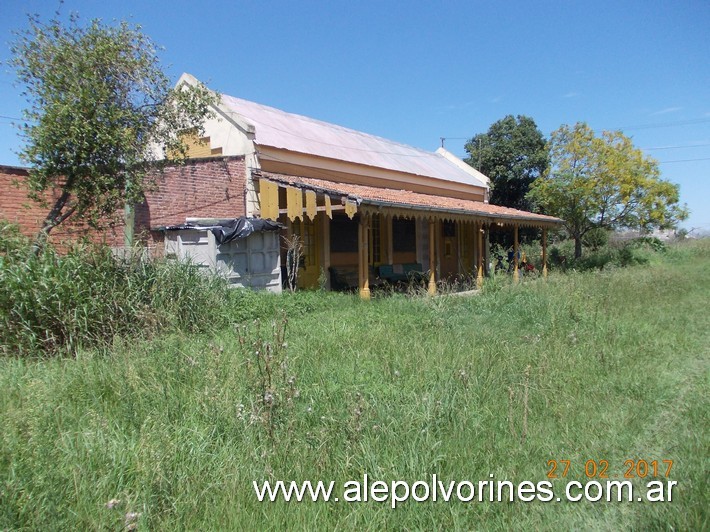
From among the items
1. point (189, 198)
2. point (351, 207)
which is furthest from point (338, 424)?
point (189, 198)

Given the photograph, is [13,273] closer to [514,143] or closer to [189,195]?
[189,195]

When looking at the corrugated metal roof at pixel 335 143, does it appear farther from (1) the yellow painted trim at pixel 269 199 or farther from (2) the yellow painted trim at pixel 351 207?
(2) the yellow painted trim at pixel 351 207

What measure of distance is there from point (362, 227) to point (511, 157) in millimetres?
19951

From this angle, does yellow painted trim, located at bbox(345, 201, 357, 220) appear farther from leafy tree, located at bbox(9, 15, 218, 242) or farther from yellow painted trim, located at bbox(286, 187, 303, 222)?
leafy tree, located at bbox(9, 15, 218, 242)

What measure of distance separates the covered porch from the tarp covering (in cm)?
84

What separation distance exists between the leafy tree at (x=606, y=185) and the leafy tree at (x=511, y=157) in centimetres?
593

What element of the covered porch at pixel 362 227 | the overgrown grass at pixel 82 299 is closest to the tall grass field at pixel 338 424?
the overgrown grass at pixel 82 299

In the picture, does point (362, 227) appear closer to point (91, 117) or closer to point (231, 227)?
point (231, 227)

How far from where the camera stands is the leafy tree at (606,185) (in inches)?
802

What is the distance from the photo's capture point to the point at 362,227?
11.2 metres

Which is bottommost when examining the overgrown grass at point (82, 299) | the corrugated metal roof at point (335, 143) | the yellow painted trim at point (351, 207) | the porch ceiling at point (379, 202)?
the overgrown grass at point (82, 299)

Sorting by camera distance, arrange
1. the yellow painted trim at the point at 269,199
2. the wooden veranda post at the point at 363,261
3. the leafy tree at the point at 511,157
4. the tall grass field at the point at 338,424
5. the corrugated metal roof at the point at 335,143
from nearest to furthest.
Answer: the tall grass field at the point at 338,424 < the wooden veranda post at the point at 363,261 < the yellow painted trim at the point at 269,199 < the corrugated metal roof at the point at 335,143 < the leafy tree at the point at 511,157

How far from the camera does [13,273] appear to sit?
591cm

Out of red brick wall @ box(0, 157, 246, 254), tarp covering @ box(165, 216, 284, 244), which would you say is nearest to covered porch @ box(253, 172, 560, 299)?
red brick wall @ box(0, 157, 246, 254)
